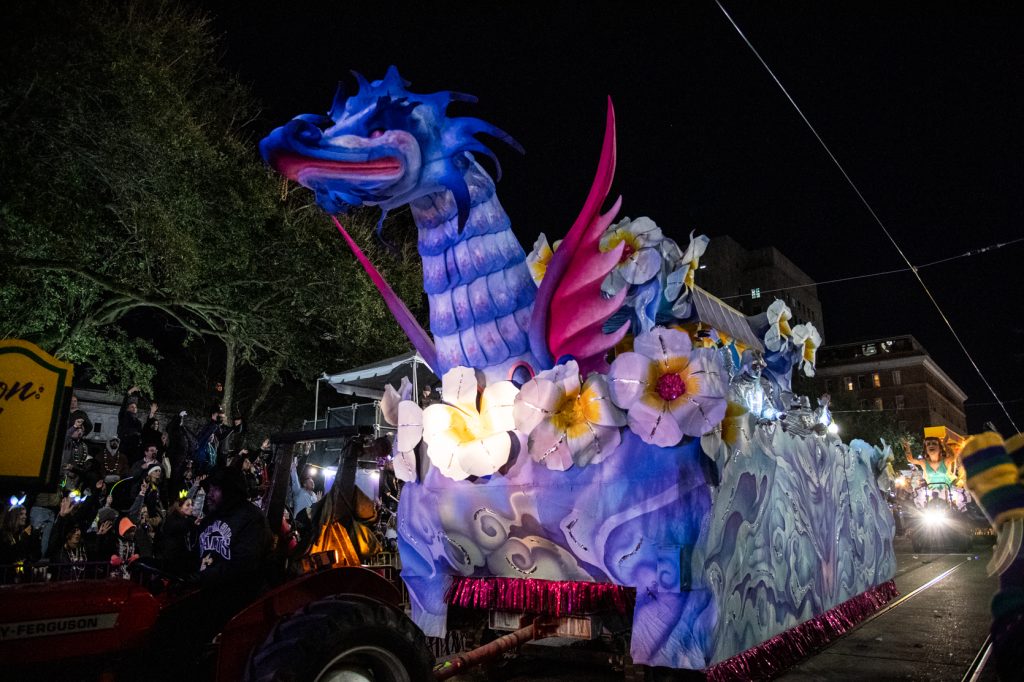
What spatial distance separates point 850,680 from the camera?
17.4 feet

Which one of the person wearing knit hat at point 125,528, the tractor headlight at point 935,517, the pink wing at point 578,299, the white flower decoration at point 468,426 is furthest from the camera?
the tractor headlight at point 935,517

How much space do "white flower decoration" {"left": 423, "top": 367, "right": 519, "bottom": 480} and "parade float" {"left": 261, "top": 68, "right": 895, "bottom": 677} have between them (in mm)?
11

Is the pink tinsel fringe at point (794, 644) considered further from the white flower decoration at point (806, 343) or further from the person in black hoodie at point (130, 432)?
the person in black hoodie at point (130, 432)

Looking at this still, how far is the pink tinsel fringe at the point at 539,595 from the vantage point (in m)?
4.75

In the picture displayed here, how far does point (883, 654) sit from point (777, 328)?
3.46 meters

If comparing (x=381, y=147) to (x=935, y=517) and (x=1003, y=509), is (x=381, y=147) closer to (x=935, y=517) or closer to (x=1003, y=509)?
(x=1003, y=509)

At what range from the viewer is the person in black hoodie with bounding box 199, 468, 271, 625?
3.53m

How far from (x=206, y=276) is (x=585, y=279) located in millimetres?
10250

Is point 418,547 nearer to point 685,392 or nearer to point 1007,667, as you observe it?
point 685,392

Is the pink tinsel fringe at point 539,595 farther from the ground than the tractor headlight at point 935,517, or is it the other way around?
the tractor headlight at point 935,517

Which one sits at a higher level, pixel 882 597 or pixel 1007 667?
pixel 1007 667

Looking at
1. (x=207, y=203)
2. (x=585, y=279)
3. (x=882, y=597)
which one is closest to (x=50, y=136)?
(x=207, y=203)

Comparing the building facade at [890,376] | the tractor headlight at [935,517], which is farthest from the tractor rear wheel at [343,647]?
the building facade at [890,376]

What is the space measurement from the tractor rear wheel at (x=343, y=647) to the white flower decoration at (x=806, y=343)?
6191 mm
